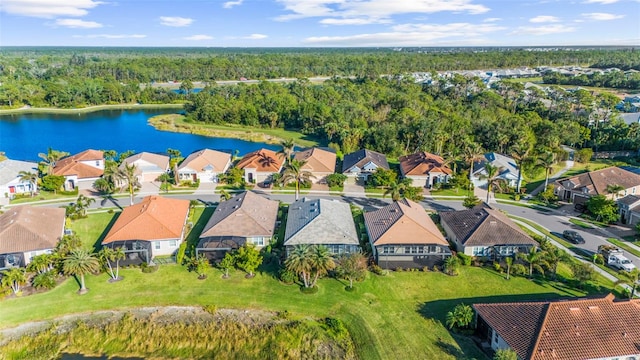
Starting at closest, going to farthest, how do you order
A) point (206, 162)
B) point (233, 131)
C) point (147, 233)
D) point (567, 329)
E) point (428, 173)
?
point (567, 329), point (147, 233), point (428, 173), point (206, 162), point (233, 131)

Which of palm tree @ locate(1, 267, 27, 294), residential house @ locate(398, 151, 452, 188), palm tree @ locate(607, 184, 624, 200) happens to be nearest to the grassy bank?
residential house @ locate(398, 151, 452, 188)

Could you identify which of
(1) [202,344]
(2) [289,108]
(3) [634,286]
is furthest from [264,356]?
(2) [289,108]

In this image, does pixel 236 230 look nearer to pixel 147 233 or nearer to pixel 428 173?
pixel 147 233

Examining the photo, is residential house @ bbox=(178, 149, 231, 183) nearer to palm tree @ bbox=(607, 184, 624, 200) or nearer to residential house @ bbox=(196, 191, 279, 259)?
residential house @ bbox=(196, 191, 279, 259)

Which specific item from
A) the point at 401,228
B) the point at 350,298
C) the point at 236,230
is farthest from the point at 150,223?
the point at 401,228

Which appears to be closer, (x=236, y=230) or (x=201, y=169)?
(x=236, y=230)

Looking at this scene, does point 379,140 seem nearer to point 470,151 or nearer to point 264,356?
point 470,151
